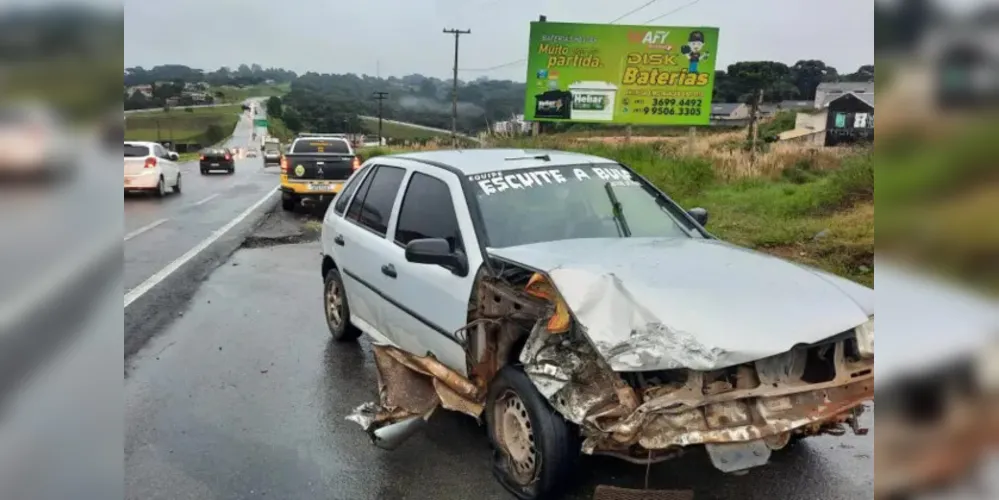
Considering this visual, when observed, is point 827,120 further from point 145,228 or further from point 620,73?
point 145,228

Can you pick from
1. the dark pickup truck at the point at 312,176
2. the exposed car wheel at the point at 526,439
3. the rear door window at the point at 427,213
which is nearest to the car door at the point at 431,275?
the rear door window at the point at 427,213

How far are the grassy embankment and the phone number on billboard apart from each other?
0.99 metres

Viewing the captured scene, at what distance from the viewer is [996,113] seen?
2.70 feet

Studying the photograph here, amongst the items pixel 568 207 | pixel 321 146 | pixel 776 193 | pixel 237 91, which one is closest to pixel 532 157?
pixel 568 207

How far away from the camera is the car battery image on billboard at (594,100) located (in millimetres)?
24156

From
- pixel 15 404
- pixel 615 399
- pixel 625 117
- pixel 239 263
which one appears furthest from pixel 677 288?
pixel 625 117

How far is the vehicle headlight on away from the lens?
3154mm

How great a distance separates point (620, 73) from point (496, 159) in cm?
2011

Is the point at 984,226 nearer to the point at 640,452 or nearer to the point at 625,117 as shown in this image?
the point at 640,452

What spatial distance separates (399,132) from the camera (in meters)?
56.1

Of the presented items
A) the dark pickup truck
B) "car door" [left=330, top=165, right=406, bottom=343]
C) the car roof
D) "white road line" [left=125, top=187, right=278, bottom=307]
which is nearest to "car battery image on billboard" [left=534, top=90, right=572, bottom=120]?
the dark pickup truck

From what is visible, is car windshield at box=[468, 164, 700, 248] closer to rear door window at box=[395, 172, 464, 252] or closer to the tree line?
rear door window at box=[395, 172, 464, 252]

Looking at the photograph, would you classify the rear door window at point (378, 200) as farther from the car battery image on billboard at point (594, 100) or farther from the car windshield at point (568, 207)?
the car battery image on billboard at point (594, 100)

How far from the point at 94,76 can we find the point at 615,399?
8.44 feet
